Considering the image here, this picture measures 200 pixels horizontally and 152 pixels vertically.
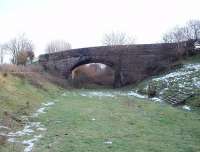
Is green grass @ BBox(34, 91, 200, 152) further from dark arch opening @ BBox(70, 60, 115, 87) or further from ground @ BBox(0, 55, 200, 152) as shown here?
dark arch opening @ BBox(70, 60, 115, 87)

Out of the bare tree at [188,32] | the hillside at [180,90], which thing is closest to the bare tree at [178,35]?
the bare tree at [188,32]

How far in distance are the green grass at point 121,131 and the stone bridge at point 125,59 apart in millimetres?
21292

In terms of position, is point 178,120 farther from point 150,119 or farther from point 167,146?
point 167,146

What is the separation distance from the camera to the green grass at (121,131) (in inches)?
322

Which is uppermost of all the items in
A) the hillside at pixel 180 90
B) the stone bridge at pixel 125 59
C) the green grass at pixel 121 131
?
the stone bridge at pixel 125 59

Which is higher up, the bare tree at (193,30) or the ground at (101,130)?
the bare tree at (193,30)

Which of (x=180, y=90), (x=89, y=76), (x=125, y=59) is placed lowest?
(x=180, y=90)

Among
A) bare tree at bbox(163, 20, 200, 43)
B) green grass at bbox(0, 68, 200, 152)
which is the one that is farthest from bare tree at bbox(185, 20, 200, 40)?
green grass at bbox(0, 68, 200, 152)

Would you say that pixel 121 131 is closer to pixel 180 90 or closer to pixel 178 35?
pixel 180 90

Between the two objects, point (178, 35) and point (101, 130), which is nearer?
point (101, 130)

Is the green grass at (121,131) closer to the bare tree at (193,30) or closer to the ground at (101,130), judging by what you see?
the ground at (101,130)

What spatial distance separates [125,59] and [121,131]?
2908 cm

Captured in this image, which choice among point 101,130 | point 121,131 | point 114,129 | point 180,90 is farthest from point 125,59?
point 121,131

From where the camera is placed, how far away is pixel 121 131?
1009 centimetres
